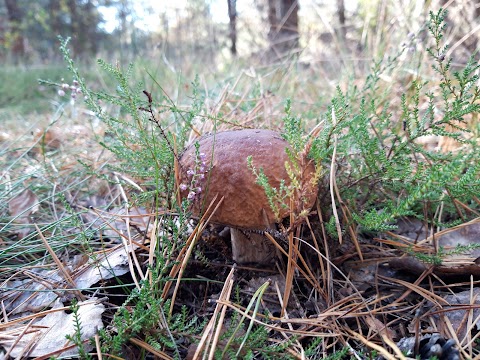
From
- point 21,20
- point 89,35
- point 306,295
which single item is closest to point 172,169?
point 306,295

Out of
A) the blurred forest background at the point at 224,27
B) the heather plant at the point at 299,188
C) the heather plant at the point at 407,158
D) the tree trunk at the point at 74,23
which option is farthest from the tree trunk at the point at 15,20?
the heather plant at the point at 407,158

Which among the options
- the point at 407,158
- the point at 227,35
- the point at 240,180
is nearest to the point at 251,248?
the point at 240,180

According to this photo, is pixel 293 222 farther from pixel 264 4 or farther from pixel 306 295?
pixel 264 4

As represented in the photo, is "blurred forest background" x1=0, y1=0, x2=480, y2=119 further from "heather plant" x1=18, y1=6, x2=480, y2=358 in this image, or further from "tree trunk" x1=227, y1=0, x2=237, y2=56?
"heather plant" x1=18, y1=6, x2=480, y2=358

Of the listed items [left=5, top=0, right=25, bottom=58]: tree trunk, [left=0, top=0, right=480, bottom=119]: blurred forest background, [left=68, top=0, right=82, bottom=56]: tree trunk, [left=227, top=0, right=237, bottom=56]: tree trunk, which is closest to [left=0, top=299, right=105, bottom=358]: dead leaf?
[left=0, top=0, right=480, bottom=119]: blurred forest background

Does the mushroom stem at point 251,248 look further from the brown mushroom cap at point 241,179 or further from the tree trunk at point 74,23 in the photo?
the tree trunk at point 74,23

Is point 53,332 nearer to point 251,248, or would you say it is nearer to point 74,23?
point 251,248
